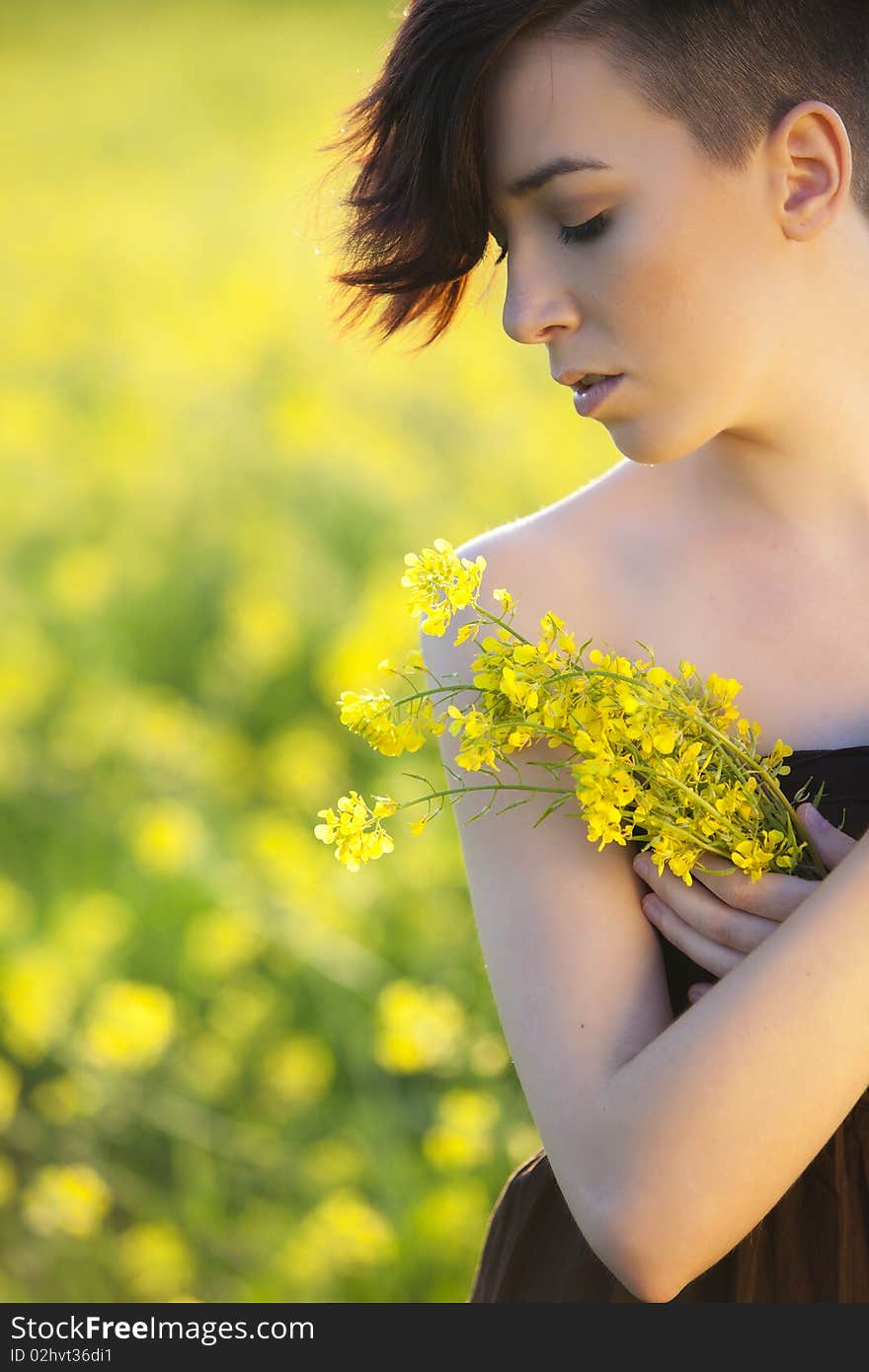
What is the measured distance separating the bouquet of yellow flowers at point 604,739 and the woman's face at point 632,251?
298 millimetres

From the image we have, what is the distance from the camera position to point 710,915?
139 cm

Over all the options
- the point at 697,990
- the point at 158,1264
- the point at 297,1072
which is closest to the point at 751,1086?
the point at 697,990

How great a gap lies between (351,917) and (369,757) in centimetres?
107

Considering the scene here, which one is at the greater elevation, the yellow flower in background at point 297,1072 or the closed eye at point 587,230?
the closed eye at point 587,230

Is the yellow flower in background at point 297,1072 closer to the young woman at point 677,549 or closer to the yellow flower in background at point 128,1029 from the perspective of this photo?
the yellow flower in background at point 128,1029

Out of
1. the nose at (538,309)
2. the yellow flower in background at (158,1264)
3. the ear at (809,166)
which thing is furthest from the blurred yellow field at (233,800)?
the ear at (809,166)

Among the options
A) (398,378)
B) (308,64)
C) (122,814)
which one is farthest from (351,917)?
(308,64)

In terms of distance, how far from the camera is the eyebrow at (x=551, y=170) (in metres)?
1.41

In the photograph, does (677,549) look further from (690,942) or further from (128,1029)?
(128,1029)

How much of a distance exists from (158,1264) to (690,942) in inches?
73.7

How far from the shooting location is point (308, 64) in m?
15.7

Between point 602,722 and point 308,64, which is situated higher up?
point 308,64

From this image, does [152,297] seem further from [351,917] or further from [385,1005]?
[385,1005]

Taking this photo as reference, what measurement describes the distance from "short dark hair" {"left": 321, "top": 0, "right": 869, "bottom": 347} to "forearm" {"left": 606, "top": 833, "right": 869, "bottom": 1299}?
767 millimetres
